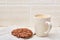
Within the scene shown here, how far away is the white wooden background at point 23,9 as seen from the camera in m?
0.90

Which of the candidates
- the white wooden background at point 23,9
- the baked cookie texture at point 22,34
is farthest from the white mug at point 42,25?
the white wooden background at point 23,9

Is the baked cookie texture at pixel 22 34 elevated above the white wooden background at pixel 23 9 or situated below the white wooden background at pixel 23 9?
below

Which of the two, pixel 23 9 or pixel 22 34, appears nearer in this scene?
pixel 22 34

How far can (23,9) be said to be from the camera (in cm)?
91

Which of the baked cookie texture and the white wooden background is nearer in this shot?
the baked cookie texture

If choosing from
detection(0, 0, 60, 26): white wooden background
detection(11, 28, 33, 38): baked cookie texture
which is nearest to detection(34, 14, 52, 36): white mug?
detection(11, 28, 33, 38): baked cookie texture

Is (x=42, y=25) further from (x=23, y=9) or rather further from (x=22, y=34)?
(x=23, y=9)

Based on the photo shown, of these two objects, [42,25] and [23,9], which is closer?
[42,25]

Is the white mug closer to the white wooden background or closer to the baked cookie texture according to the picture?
the baked cookie texture

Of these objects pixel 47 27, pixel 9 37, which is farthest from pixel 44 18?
pixel 9 37

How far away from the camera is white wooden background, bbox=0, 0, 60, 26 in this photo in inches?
35.5

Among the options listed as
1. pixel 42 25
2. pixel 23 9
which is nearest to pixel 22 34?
pixel 42 25

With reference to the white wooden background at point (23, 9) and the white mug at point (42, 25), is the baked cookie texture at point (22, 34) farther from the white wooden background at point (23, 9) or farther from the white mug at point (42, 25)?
the white wooden background at point (23, 9)

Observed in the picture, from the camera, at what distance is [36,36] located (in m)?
Result: 0.76
